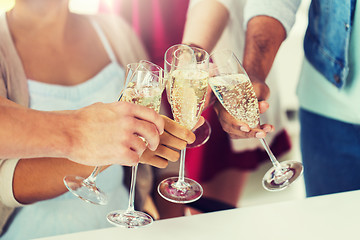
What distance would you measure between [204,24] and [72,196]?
31.5 inches

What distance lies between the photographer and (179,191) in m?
1.06

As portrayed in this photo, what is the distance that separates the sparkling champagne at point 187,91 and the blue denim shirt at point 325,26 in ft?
2.03

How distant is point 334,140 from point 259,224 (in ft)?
2.25

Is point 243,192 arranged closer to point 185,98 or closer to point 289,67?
point 289,67

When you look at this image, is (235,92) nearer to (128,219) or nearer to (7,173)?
(128,219)

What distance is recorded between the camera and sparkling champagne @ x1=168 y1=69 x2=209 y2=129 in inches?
36.3

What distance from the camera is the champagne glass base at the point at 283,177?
1096mm

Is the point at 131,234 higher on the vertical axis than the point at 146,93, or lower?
lower

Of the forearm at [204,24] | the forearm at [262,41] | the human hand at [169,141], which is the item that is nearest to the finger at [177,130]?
the human hand at [169,141]

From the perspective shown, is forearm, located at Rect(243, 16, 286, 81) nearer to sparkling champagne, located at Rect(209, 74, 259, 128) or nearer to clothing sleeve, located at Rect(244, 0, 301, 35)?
clothing sleeve, located at Rect(244, 0, 301, 35)

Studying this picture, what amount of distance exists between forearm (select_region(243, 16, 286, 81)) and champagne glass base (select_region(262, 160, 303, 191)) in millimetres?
361

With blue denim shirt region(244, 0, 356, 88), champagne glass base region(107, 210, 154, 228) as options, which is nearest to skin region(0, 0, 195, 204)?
champagne glass base region(107, 210, 154, 228)

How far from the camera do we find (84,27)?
4.56 ft

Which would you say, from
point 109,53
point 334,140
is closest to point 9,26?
point 109,53
